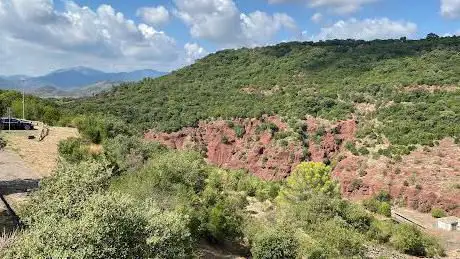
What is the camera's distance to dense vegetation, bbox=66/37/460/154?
55.0 metres

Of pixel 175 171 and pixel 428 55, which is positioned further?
pixel 428 55

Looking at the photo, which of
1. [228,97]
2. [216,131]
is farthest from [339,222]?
[228,97]

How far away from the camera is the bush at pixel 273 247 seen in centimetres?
2231

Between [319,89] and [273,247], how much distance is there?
49.3 metres

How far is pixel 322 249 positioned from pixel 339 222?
6604mm

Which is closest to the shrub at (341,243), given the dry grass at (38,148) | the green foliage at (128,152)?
the green foliage at (128,152)

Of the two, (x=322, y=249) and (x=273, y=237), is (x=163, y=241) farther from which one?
(x=322, y=249)

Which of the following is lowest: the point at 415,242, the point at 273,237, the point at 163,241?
the point at 415,242

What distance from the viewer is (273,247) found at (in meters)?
22.4

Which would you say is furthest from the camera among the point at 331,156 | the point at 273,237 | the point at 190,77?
the point at 190,77

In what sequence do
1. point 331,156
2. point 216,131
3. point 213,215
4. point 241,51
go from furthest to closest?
1. point 241,51
2. point 216,131
3. point 331,156
4. point 213,215

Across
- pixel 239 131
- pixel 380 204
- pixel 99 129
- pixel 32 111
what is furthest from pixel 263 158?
pixel 32 111

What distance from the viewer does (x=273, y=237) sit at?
22.8 meters

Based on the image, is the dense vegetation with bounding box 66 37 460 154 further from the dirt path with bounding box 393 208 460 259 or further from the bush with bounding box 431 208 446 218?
the bush with bounding box 431 208 446 218
